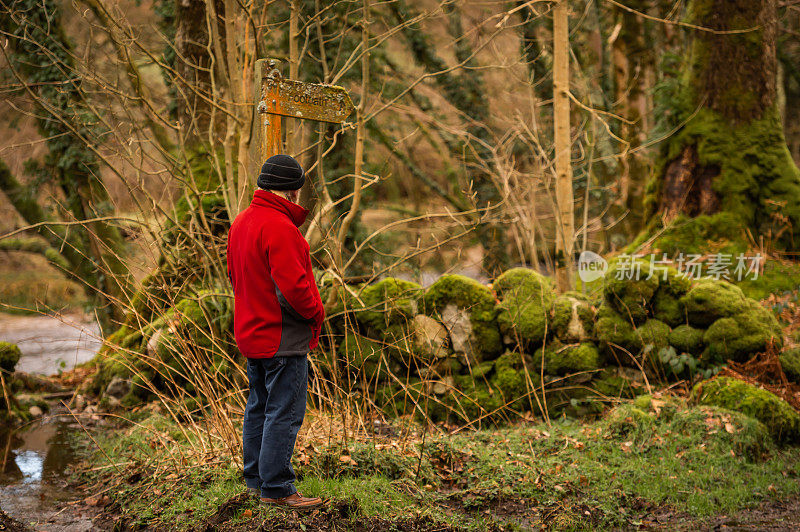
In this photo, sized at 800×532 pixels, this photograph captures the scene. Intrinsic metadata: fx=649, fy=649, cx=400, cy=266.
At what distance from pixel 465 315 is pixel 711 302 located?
2.25 m

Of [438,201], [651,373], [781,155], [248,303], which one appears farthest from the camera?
[438,201]

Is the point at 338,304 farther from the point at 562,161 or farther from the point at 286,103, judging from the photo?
the point at 562,161

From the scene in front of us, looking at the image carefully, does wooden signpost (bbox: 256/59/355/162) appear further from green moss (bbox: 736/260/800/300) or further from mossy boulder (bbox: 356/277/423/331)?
green moss (bbox: 736/260/800/300)

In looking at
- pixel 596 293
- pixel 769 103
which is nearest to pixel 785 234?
pixel 769 103

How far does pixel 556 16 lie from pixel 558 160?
1.66 m

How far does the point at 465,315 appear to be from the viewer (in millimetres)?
6238

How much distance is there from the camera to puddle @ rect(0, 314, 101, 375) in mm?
10523

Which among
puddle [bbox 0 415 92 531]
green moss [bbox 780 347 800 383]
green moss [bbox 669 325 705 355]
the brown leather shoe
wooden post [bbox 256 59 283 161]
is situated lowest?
puddle [bbox 0 415 92 531]

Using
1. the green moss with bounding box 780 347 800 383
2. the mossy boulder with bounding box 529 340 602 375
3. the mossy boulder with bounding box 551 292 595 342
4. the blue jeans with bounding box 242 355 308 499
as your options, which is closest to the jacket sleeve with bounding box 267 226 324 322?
the blue jeans with bounding box 242 355 308 499

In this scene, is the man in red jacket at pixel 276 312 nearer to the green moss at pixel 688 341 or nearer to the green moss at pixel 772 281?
the green moss at pixel 688 341

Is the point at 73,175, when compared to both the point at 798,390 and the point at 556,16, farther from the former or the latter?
the point at 798,390

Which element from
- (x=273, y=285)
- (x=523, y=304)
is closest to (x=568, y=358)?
(x=523, y=304)

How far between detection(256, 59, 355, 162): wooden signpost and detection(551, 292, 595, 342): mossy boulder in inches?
121

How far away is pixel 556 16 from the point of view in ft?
24.4
